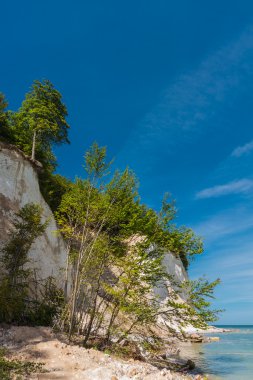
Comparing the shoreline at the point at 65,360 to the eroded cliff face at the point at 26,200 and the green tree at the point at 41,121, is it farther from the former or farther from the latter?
the green tree at the point at 41,121

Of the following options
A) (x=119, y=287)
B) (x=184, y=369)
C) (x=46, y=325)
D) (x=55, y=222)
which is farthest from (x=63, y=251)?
(x=184, y=369)

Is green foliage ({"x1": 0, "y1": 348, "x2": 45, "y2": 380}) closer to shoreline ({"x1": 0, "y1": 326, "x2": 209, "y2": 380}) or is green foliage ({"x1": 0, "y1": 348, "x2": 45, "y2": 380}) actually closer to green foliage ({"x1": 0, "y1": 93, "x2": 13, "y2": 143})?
shoreline ({"x1": 0, "y1": 326, "x2": 209, "y2": 380})

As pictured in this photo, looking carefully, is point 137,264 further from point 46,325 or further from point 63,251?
point 63,251

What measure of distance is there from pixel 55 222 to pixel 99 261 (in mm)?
9746

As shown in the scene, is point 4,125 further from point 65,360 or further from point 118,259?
point 65,360

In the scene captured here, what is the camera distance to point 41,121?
26.9 meters

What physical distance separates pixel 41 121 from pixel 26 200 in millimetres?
9711

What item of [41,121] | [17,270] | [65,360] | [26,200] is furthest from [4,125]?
[65,360]

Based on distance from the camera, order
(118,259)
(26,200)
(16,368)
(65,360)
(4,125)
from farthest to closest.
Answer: (4,125) < (26,200) < (118,259) < (65,360) < (16,368)

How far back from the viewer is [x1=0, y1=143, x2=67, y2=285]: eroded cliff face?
1820cm

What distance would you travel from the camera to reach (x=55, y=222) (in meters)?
22.8

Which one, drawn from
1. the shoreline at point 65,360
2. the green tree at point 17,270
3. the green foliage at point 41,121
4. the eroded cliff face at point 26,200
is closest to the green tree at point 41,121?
the green foliage at point 41,121

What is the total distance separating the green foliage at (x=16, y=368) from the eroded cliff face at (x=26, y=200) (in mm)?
9386

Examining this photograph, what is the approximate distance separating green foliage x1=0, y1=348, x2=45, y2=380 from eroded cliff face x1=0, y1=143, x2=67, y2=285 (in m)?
9.39
